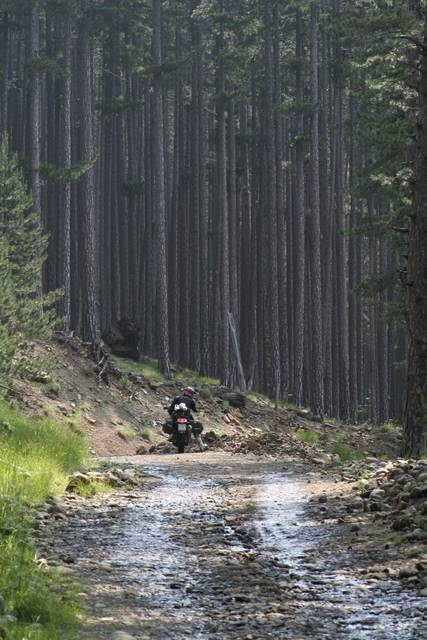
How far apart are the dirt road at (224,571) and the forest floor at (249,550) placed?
14mm

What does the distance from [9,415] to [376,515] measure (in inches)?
402

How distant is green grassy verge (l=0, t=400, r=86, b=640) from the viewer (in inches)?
228

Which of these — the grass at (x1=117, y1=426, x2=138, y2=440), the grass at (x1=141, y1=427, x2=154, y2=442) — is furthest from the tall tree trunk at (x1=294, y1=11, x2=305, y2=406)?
the grass at (x1=117, y1=426, x2=138, y2=440)

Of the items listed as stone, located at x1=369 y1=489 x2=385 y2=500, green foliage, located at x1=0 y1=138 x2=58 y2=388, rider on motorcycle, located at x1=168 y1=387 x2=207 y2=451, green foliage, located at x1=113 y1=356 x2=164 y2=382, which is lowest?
green foliage, located at x1=113 y1=356 x2=164 y2=382

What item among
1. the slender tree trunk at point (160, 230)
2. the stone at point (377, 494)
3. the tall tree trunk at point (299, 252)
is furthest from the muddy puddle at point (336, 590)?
the tall tree trunk at point (299, 252)

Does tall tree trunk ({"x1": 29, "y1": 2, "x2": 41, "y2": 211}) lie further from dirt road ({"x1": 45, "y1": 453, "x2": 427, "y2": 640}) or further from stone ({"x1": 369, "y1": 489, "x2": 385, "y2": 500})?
stone ({"x1": 369, "y1": 489, "x2": 385, "y2": 500})

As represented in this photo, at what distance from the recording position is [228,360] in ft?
126

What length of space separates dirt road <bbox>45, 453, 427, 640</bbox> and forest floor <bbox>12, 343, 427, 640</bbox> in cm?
1

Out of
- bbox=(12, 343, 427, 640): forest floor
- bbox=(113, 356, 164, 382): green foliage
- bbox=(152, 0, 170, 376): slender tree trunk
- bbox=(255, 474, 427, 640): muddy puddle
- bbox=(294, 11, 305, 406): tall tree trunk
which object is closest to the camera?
bbox=(255, 474, 427, 640): muddy puddle

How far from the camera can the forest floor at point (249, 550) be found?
599 centimetres

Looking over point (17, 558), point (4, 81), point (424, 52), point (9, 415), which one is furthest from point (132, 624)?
point (4, 81)

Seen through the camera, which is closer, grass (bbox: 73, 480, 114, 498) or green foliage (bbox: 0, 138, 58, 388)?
grass (bbox: 73, 480, 114, 498)

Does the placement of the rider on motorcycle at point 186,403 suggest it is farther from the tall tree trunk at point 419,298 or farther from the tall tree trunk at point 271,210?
the tall tree trunk at point 271,210

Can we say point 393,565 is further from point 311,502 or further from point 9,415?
point 9,415
